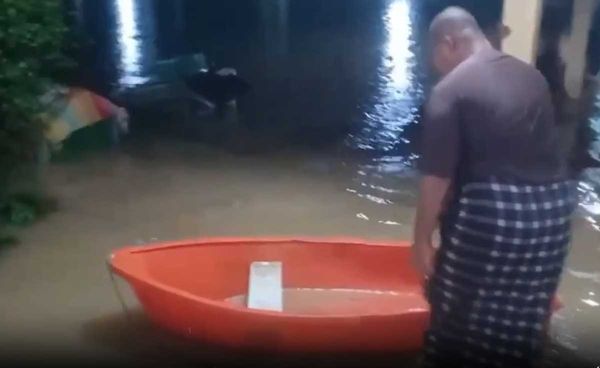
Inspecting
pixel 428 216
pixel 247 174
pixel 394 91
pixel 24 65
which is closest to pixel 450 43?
pixel 428 216

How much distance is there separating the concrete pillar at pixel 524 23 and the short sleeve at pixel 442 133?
0.92ft

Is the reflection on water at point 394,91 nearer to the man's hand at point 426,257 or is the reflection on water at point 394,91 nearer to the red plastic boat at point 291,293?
the red plastic boat at point 291,293

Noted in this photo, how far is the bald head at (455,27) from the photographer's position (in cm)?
106

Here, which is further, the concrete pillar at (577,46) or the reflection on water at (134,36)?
the reflection on water at (134,36)

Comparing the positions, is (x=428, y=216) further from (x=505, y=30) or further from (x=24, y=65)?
(x=24, y=65)

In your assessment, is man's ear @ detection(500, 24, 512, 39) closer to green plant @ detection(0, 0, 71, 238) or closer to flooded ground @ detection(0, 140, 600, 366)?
flooded ground @ detection(0, 140, 600, 366)

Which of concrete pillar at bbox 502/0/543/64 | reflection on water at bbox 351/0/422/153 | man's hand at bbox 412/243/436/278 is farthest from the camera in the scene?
reflection on water at bbox 351/0/422/153

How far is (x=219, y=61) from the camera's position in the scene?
3.29m

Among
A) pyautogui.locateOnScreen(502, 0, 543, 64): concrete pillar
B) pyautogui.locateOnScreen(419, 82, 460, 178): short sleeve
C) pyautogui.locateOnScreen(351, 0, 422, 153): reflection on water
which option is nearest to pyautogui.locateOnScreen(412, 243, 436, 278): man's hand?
pyautogui.locateOnScreen(419, 82, 460, 178): short sleeve

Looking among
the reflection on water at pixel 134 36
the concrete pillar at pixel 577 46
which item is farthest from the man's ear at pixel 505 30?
the reflection on water at pixel 134 36

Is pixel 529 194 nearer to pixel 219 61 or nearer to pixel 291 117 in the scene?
pixel 291 117

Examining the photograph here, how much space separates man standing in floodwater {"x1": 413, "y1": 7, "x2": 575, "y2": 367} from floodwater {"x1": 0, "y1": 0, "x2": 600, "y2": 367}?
0.17m

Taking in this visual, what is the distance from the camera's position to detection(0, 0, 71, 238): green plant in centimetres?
182

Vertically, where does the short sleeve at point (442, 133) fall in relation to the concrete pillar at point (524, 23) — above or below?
below
